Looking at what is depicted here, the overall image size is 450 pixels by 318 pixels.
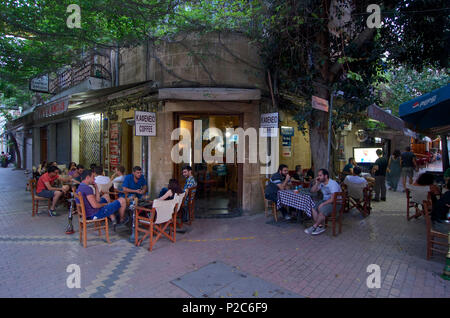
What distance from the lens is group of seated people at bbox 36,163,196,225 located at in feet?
16.5

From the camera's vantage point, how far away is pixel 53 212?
700 cm

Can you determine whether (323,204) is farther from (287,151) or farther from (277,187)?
(287,151)

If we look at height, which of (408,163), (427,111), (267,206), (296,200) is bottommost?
(267,206)

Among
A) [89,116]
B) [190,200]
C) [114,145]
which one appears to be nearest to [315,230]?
[190,200]

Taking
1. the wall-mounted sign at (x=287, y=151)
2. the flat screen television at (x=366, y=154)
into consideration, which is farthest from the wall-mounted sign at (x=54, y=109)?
the flat screen television at (x=366, y=154)

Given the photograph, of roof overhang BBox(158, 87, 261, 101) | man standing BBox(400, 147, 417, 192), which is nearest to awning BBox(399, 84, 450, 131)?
roof overhang BBox(158, 87, 261, 101)

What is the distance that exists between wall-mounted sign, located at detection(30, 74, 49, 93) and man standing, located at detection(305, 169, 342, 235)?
39.8 ft

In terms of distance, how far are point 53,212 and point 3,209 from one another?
2.05 meters

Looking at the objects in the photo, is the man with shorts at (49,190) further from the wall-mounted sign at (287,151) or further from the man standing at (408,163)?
the man standing at (408,163)

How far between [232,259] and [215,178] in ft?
22.6

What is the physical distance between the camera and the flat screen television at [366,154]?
11.9m

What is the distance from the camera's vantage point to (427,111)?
5852mm

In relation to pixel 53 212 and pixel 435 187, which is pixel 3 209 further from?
pixel 435 187

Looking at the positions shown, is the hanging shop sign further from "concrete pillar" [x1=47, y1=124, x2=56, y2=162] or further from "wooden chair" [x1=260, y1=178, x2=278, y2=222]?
"concrete pillar" [x1=47, y1=124, x2=56, y2=162]
